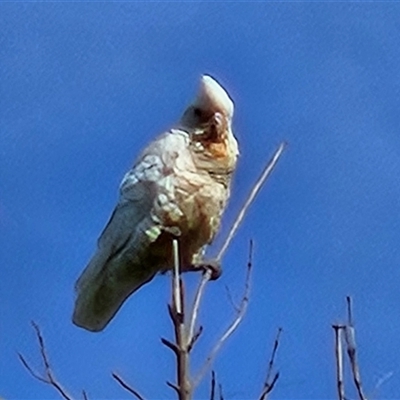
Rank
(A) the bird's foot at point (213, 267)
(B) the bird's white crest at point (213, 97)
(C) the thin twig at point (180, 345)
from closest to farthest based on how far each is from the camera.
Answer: (C) the thin twig at point (180, 345) < (A) the bird's foot at point (213, 267) < (B) the bird's white crest at point (213, 97)

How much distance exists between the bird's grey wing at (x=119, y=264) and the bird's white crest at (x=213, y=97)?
0.25 metres

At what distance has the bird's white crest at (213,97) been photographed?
2.63m

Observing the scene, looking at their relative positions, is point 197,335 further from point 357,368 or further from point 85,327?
point 85,327

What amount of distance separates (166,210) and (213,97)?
12.0 inches

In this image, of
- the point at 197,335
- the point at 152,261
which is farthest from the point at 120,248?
the point at 197,335

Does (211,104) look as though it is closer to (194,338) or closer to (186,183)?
(186,183)

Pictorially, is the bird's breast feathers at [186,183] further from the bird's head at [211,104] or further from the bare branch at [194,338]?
the bare branch at [194,338]

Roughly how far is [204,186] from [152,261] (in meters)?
0.23

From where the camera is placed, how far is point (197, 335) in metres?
1.78

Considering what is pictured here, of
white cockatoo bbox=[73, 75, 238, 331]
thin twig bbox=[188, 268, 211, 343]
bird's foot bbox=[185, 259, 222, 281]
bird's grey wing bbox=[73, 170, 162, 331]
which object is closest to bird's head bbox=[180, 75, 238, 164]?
white cockatoo bbox=[73, 75, 238, 331]

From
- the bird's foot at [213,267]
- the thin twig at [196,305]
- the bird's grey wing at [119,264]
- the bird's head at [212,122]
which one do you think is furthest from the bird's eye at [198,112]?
the thin twig at [196,305]

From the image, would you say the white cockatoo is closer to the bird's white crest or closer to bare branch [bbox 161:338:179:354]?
the bird's white crest

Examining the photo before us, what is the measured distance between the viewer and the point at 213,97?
2.62 metres

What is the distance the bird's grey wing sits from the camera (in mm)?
2646
